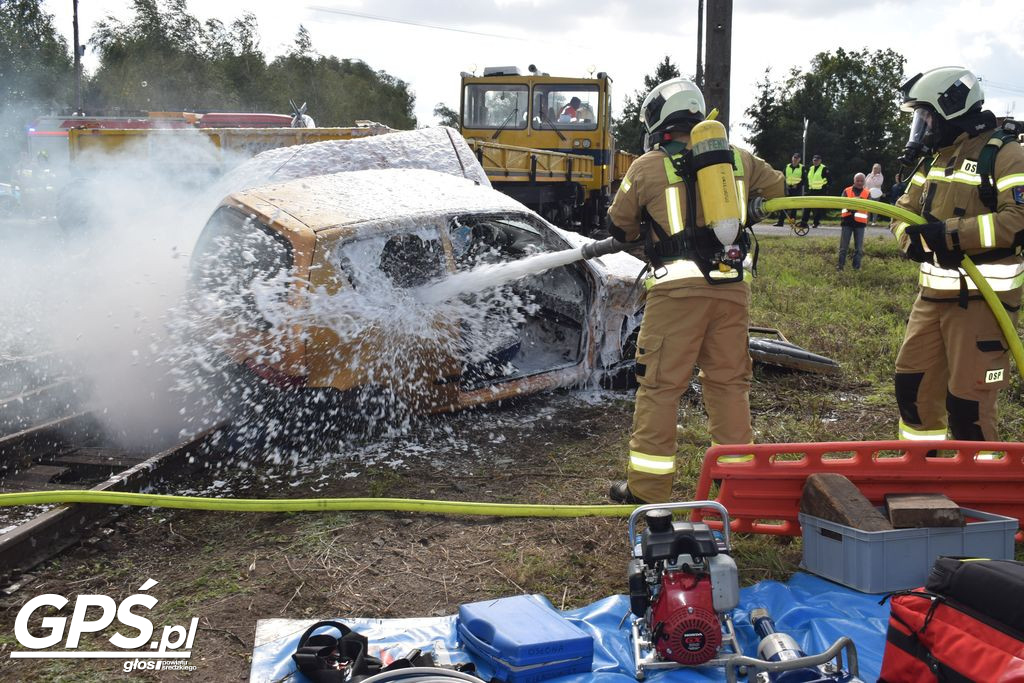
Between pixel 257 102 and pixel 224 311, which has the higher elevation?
pixel 257 102

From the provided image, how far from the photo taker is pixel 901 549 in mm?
3439

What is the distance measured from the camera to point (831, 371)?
7.19 meters

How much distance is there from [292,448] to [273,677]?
7.48ft

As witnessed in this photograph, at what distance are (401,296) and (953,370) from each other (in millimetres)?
2937

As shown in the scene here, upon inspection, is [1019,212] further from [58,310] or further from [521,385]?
[58,310]

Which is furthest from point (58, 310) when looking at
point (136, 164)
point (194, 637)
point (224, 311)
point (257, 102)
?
point (257, 102)

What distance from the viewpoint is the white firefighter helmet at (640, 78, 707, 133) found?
4320 millimetres

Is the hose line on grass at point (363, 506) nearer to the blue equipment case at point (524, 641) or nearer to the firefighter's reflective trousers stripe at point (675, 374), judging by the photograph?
the firefighter's reflective trousers stripe at point (675, 374)

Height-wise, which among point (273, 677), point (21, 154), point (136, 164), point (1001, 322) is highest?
point (21, 154)

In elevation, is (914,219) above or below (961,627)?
above

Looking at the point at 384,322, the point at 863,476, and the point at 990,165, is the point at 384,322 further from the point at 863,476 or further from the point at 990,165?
the point at 990,165

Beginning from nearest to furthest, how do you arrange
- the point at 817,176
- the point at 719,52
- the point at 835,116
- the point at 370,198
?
the point at 370,198 → the point at 719,52 → the point at 817,176 → the point at 835,116

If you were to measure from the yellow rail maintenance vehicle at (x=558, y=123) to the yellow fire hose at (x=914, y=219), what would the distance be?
978 centimetres

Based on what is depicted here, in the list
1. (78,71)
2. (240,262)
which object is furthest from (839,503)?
(78,71)
